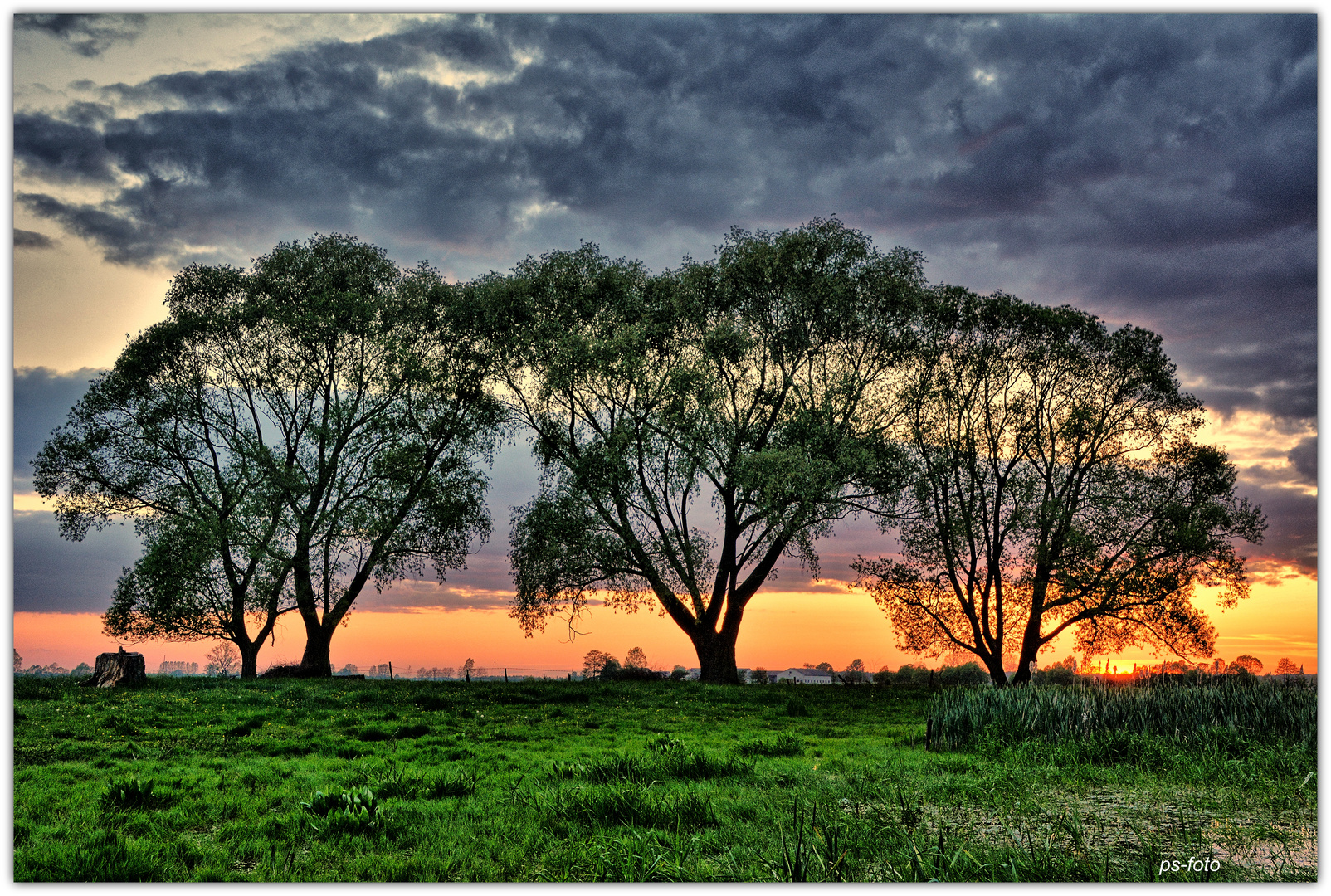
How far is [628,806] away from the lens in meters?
7.37

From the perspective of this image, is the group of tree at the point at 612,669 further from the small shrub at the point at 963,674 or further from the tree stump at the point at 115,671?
the tree stump at the point at 115,671

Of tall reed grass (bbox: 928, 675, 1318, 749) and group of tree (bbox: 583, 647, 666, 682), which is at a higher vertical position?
tall reed grass (bbox: 928, 675, 1318, 749)

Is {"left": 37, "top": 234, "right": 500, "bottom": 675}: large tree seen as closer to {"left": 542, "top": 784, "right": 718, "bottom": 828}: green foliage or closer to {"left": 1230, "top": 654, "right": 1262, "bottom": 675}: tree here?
{"left": 542, "top": 784, "right": 718, "bottom": 828}: green foliage

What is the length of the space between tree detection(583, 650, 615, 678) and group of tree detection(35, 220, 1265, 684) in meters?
3.34

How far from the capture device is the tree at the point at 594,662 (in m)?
27.3

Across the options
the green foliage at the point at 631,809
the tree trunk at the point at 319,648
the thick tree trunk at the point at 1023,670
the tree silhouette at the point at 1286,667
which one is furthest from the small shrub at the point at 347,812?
the thick tree trunk at the point at 1023,670

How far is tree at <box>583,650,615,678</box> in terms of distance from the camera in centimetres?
2730

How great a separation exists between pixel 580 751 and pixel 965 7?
11.7 metres

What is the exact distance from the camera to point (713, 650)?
25.3m

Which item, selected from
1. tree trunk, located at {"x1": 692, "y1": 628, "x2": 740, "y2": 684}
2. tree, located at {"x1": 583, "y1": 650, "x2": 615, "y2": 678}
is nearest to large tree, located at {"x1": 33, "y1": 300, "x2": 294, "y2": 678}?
tree, located at {"x1": 583, "y1": 650, "x2": 615, "y2": 678}

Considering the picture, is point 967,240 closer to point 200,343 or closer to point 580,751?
point 580,751

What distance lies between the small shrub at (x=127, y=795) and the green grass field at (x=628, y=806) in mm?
22

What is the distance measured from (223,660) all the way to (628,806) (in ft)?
82.5

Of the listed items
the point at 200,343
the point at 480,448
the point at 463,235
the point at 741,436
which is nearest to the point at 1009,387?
the point at 741,436
